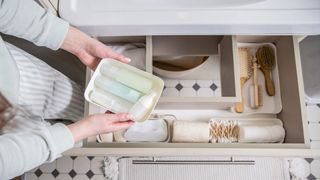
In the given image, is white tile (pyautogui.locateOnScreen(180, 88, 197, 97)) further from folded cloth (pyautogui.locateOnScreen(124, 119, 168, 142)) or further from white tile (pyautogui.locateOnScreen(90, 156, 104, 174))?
white tile (pyautogui.locateOnScreen(90, 156, 104, 174))

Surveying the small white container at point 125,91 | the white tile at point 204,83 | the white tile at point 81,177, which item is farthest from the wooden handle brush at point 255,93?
the white tile at point 81,177

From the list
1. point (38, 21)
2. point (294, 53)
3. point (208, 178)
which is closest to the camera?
point (38, 21)

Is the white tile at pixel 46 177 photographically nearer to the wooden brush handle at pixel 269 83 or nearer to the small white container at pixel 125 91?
the small white container at pixel 125 91

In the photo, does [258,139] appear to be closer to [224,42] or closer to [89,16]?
[224,42]

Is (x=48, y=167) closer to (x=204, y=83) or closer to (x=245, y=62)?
(x=204, y=83)

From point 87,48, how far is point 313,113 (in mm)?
912

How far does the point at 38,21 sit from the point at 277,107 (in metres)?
0.72

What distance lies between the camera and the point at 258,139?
81 cm

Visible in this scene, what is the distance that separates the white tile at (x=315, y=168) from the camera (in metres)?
1.05

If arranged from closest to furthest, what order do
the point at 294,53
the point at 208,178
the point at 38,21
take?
the point at 38,21
the point at 294,53
the point at 208,178

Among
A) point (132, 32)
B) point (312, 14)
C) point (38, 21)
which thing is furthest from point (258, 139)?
point (38, 21)

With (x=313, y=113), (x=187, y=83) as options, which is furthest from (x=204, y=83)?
(x=313, y=113)

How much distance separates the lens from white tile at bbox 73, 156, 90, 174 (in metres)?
1.06

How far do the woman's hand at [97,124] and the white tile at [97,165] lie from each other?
0.53 m
